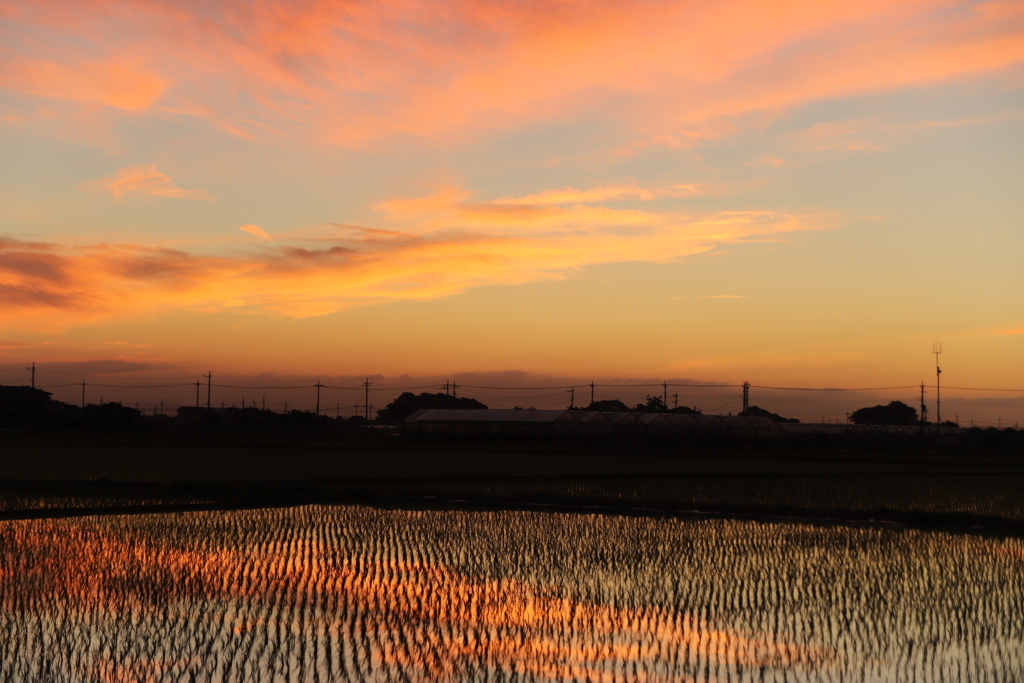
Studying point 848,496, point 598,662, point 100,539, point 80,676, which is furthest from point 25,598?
point 848,496

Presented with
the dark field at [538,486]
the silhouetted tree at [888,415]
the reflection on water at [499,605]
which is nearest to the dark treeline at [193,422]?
the silhouetted tree at [888,415]

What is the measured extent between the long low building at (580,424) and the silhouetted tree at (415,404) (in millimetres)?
58045

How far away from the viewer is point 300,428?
4247 inches

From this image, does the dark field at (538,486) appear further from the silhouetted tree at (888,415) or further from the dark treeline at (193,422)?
the silhouetted tree at (888,415)

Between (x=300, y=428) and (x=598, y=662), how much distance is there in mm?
102710

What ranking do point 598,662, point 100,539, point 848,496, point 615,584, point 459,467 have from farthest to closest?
1. point 459,467
2. point 848,496
3. point 100,539
4. point 615,584
5. point 598,662

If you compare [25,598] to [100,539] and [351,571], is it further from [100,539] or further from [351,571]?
[100,539]

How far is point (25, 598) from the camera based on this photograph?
36.6 ft

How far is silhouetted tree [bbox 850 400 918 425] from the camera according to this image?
15780 centimetres

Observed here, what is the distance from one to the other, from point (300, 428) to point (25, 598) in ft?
324

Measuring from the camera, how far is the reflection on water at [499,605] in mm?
8539

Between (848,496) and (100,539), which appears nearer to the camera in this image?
(100,539)

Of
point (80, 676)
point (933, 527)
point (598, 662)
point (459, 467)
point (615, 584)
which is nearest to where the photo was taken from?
point (80, 676)

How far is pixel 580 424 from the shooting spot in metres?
94.2
